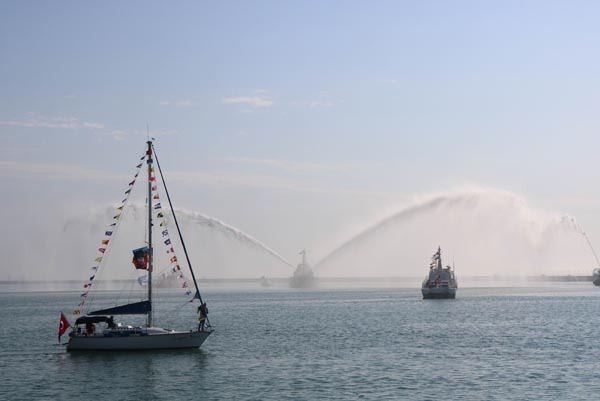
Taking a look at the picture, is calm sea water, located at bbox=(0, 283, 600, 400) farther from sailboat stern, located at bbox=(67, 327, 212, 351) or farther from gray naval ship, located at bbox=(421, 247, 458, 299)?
gray naval ship, located at bbox=(421, 247, 458, 299)

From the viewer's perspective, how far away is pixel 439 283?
189 m

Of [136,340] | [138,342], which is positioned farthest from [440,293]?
[136,340]

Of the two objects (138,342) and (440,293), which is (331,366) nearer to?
(138,342)

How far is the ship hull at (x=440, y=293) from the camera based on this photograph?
188 meters

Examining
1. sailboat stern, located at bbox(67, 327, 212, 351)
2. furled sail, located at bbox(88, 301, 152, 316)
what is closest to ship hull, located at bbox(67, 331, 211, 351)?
sailboat stern, located at bbox(67, 327, 212, 351)

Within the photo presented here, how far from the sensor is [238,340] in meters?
92.2

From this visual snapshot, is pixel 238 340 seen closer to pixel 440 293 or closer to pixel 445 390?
pixel 445 390

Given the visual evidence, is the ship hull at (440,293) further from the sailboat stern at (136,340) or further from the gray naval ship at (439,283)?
the sailboat stern at (136,340)

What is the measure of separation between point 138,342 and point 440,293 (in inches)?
4851

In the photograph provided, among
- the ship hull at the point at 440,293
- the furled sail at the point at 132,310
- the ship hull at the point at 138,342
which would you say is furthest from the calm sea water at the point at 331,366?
the ship hull at the point at 440,293

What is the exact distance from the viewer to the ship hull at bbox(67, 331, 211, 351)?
7556 centimetres

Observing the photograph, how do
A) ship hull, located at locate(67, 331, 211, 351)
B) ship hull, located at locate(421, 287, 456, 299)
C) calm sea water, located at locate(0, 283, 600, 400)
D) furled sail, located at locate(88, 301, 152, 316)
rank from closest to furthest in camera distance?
1. calm sea water, located at locate(0, 283, 600, 400)
2. ship hull, located at locate(67, 331, 211, 351)
3. furled sail, located at locate(88, 301, 152, 316)
4. ship hull, located at locate(421, 287, 456, 299)

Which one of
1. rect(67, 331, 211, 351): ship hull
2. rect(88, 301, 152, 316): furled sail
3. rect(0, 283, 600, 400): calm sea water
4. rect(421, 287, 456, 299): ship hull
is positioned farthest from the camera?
rect(421, 287, 456, 299): ship hull

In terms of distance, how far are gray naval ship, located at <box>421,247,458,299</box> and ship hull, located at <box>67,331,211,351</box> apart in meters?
117
